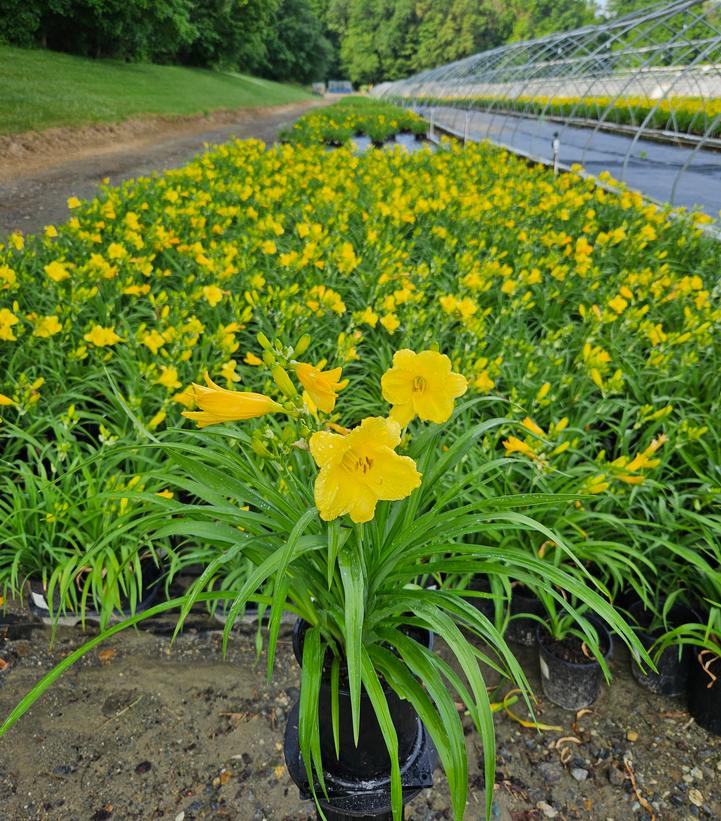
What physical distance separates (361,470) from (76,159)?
1239 cm

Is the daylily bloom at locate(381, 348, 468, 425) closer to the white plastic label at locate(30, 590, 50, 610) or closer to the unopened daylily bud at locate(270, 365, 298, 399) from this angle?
the unopened daylily bud at locate(270, 365, 298, 399)

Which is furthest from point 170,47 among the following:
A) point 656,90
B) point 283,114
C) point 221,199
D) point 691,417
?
point 691,417

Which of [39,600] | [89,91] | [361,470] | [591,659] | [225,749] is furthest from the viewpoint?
[89,91]

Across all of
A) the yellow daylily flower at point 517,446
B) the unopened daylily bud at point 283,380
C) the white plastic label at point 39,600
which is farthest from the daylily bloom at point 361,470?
the white plastic label at point 39,600

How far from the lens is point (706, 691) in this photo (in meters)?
1.75

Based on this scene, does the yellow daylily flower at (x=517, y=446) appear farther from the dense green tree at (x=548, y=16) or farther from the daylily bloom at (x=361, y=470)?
the dense green tree at (x=548, y=16)

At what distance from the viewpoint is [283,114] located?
2855 centimetres

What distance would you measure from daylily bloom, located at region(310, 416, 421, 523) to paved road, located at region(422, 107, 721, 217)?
194 inches

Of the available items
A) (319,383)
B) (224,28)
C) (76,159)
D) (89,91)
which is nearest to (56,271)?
(319,383)

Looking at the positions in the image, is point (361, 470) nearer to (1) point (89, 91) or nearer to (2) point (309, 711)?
(2) point (309, 711)

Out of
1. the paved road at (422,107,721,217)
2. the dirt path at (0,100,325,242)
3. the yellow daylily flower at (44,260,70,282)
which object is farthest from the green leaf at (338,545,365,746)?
the dirt path at (0,100,325,242)

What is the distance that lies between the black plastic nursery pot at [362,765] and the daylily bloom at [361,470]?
1.88 feet

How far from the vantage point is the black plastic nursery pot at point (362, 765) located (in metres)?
1.23

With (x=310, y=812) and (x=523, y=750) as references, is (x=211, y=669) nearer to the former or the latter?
(x=310, y=812)
